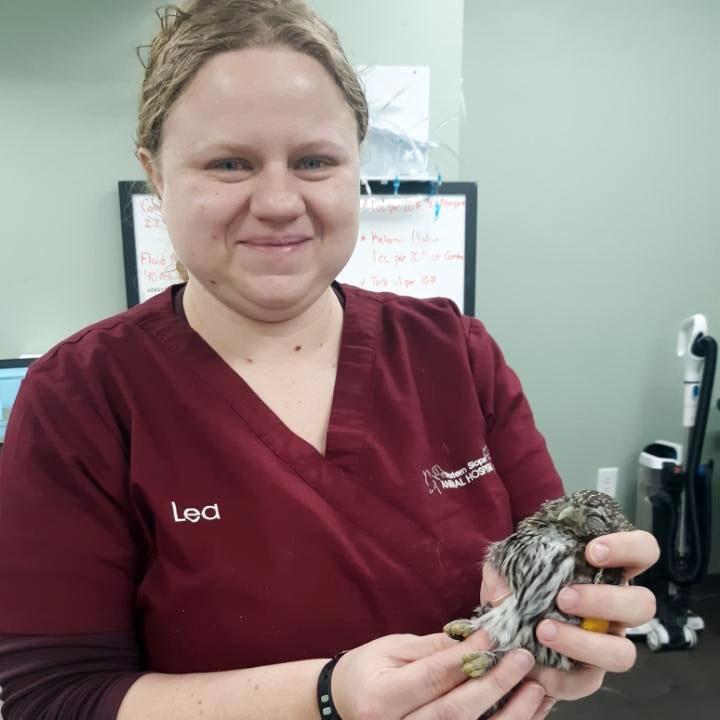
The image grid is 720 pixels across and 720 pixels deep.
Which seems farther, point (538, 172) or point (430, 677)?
point (538, 172)

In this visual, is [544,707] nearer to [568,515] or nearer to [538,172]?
[568,515]

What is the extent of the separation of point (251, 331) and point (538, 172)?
6.64 feet

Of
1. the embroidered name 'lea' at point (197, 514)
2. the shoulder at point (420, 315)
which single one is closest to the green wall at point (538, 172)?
the shoulder at point (420, 315)

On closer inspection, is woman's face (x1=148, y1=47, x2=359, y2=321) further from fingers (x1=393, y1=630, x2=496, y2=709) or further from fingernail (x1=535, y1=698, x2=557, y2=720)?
fingernail (x1=535, y1=698, x2=557, y2=720)

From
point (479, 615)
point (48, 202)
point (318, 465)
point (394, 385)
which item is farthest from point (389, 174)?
point (479, 615)

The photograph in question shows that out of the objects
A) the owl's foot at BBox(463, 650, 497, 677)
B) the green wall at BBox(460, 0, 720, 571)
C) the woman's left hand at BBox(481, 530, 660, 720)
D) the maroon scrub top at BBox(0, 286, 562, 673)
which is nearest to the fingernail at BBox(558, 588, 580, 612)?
the woman's left hand at BBox(481, 530, 660, 720)

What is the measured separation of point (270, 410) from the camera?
0.85 meters

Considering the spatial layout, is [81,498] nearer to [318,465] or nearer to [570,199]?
[318,465]

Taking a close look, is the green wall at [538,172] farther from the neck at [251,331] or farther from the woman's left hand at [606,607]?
the woman's left hand at [606,607]

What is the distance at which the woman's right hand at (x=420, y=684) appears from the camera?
639 mm

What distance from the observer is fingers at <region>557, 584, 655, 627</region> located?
67 cm

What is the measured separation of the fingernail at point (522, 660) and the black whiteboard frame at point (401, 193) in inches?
60.5

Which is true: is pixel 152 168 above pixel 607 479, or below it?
above

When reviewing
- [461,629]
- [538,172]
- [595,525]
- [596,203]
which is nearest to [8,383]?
[461,629]
